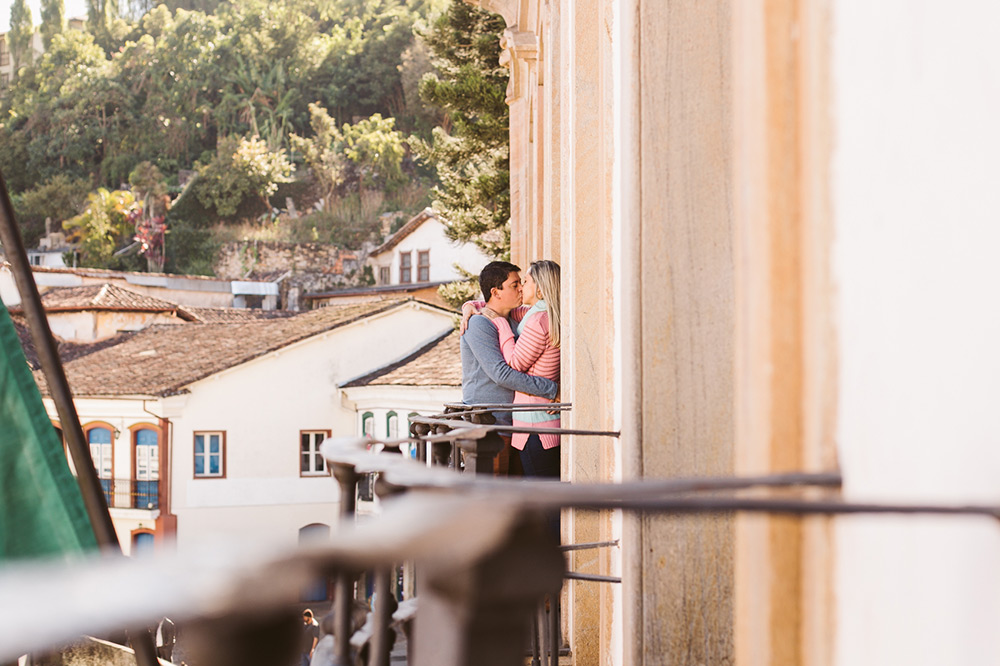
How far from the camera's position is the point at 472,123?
671 inches

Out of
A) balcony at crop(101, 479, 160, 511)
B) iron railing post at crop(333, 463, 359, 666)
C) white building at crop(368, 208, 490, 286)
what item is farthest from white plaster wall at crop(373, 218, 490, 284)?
iron railing post at crop(333, 463, 359, 666)

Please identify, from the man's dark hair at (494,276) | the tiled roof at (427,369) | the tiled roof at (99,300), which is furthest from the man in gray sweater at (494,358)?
the tiled roof at (99,300)

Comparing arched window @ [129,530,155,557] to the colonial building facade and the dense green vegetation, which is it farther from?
the colonial building facade

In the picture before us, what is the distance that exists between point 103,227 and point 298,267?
1044 centimetres

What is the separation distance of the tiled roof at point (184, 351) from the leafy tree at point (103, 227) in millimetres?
20387

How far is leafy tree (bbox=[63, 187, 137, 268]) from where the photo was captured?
4875 cm

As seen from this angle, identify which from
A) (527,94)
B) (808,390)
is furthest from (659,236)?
(527,94)

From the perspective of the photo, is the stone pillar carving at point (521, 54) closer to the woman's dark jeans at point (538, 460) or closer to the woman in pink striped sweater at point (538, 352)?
the woman in pink striped sweater at point (538, 352)

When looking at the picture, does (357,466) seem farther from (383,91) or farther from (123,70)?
(123,70)

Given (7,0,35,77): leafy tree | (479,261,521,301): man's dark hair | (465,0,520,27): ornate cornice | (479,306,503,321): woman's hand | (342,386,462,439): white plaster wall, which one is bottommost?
(342,386,462,439): white plaster wall

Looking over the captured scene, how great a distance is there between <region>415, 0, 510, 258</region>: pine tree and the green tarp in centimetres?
1484

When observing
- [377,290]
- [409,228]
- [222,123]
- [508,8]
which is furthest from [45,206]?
[508,8]

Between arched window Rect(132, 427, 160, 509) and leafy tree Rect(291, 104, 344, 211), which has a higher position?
leafy tree Rect(291, 104, 344, 211)

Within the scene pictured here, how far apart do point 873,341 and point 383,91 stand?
60.5m
